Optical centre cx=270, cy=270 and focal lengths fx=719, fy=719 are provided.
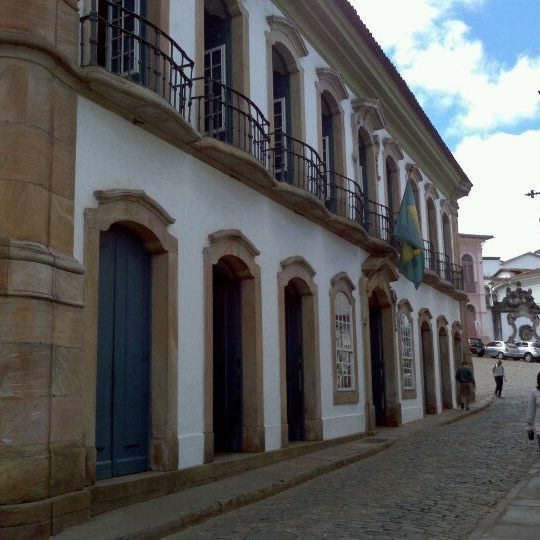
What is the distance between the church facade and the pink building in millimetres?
35751

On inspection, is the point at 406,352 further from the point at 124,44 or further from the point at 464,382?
the point at 124,44

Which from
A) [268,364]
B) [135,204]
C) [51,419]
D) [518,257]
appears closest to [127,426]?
[51,419]

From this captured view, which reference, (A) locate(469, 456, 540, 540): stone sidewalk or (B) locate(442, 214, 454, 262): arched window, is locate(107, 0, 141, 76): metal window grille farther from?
(B) locate(442, 214, 454, 262): arched window

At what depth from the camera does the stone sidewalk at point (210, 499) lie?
19.3 ft

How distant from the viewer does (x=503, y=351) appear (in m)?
44.8

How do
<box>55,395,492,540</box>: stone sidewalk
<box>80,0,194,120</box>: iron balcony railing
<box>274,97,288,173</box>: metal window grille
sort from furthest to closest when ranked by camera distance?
1. <box>274,97,288,173</box>: metal window grille
2. <box>80,0,194,120</box>: iron balcony railing
3. <box>55,395,492,540</box>: stone sidewalk

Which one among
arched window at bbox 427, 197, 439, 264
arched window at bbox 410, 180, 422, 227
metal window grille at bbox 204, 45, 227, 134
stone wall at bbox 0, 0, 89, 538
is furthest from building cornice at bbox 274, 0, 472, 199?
stone wall at bbox 0, 0, 89, 538

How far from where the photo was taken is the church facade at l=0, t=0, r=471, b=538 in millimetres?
5949

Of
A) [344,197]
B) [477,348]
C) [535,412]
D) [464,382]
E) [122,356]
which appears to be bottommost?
[535,412]

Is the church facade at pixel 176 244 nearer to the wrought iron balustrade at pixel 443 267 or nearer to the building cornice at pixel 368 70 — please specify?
the building cornice at pixel 368 70

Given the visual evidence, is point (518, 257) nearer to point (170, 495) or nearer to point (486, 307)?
point (486, 307)

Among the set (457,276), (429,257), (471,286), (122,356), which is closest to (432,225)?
(429,257)

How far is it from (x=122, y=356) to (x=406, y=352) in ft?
35.9

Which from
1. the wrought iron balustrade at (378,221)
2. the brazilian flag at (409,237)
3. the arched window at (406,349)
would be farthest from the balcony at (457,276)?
the brazilian flag at (409,237)
